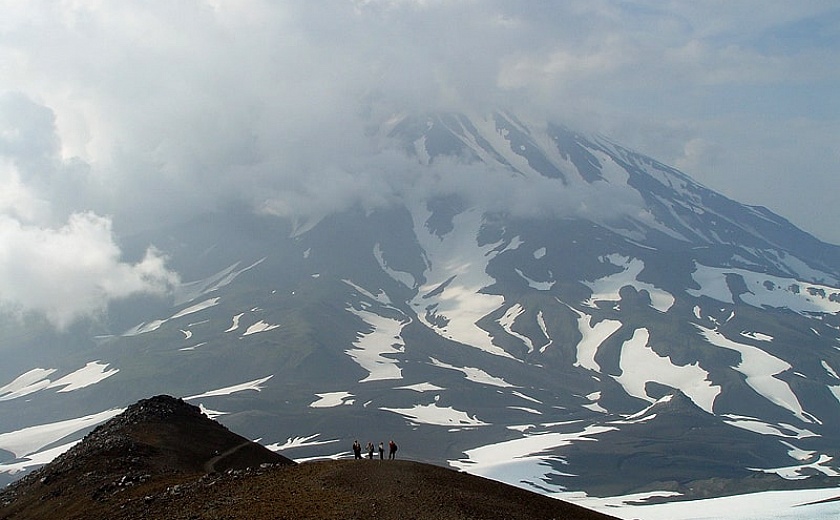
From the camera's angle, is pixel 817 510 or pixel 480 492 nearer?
pixel 480 492

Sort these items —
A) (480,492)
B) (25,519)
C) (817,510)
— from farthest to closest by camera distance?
(817,510)
(25,519)
(480,492)

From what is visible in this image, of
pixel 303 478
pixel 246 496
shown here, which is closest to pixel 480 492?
pixel 303 478

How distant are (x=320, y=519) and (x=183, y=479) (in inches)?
508

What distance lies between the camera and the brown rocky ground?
37.2 m

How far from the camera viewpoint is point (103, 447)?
174 ft

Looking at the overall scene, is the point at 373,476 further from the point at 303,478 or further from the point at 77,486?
the point at 77,486

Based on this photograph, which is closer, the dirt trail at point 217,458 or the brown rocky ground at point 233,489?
the brown rocky ground at point 233,489

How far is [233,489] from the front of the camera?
133 ft

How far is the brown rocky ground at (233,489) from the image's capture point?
3716cm

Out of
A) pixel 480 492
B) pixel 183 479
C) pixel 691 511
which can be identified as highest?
pixel 183 479

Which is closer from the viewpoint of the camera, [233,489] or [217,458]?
[233,489]

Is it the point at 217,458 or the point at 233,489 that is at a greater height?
the point at 217,458

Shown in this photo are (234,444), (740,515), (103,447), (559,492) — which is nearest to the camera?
(103,447)

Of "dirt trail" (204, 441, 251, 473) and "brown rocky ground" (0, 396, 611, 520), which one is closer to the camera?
"brown rocky ground" (0, 396, 611, 520)
